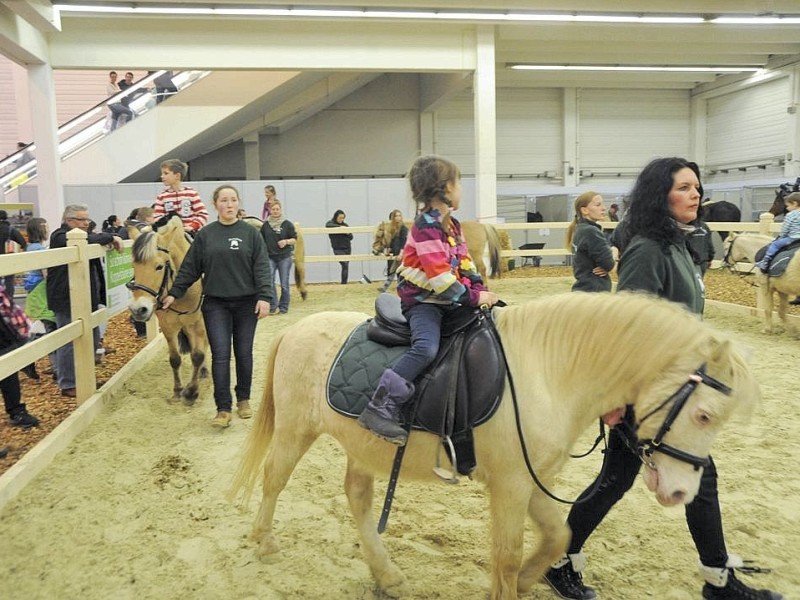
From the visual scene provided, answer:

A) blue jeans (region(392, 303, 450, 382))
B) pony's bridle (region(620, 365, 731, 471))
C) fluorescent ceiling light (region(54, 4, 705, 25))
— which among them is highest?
fluorescent ceiling light (region(54, 4, 705, 25))

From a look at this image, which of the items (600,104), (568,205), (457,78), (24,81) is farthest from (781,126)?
(24,81)

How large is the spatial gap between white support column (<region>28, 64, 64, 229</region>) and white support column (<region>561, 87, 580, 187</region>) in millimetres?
16337

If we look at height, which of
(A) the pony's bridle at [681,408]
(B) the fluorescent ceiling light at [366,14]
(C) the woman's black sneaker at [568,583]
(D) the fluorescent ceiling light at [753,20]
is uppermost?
(D) the fluorescent ceiling light at [753,20]

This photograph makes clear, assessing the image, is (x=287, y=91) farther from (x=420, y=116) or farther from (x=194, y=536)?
(x=194, y=536)

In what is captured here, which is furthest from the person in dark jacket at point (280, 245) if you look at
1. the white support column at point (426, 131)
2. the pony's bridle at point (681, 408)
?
the white support column at point (426, 131)

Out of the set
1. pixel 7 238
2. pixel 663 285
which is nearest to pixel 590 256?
pixel 663 285

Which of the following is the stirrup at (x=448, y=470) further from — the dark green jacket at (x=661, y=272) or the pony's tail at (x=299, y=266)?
the pony's tail at (x=299, y=266)

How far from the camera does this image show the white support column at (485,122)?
44.5 feet

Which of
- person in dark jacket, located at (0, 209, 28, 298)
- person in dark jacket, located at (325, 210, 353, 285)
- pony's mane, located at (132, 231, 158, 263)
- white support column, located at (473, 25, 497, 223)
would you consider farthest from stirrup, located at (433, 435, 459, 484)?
person in dark jacket, located at (325, 210, 353, 285)

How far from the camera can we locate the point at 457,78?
16.6 m

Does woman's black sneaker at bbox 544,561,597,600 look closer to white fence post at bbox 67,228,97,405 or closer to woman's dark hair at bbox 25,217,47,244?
white fence post at bbox 67,228,97,405

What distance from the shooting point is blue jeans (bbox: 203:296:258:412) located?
187 inches

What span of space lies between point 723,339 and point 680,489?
514 mm

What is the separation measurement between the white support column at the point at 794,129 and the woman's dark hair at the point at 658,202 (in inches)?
778
